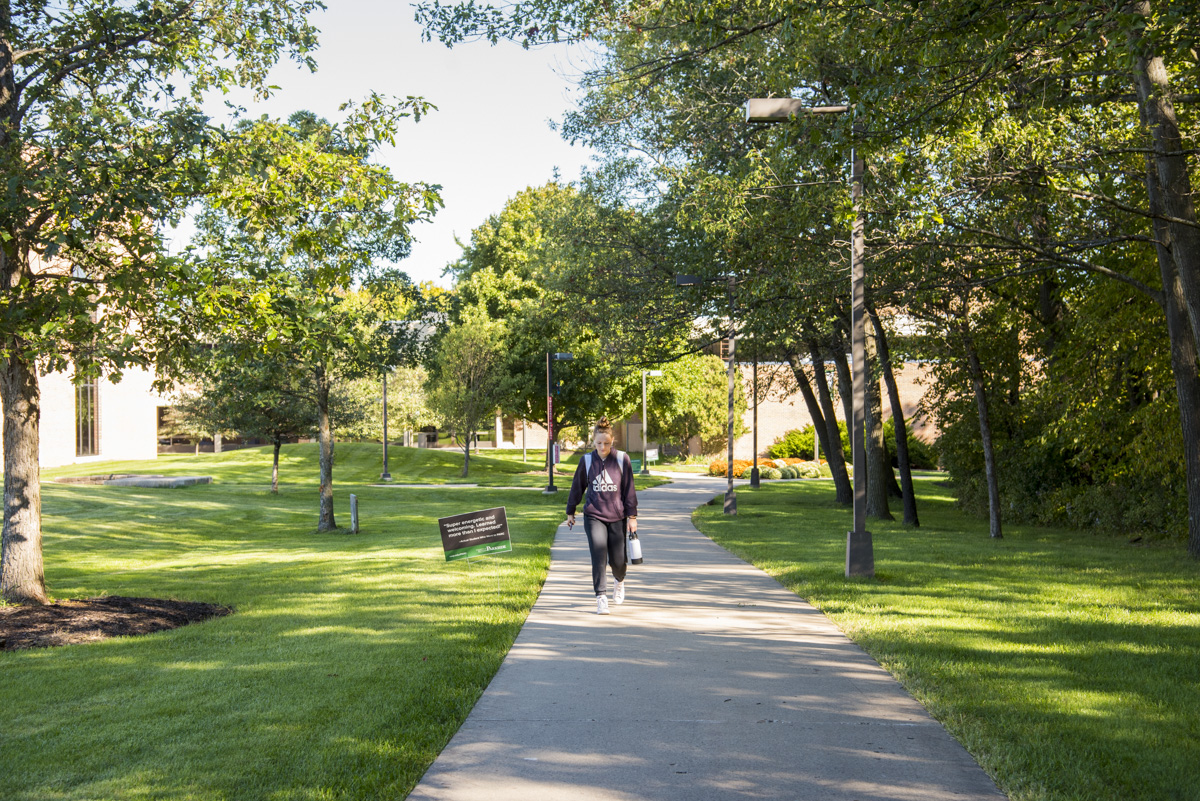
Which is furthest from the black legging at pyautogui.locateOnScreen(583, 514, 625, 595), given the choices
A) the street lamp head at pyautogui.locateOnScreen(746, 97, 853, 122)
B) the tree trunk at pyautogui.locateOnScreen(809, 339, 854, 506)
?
the tree trunk at pyautogui.locateOnScreen(809, 339, 854, 506)

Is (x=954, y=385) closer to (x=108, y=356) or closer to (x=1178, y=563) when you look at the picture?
(x=1178, y=563)

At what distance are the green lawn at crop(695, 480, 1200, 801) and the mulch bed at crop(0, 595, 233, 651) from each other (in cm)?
652

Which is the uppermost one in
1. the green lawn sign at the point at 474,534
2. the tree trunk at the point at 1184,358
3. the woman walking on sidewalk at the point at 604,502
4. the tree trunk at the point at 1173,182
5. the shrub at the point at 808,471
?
the tree trunk at the point at 1173,182

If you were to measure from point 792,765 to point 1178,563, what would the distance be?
11.7 meters

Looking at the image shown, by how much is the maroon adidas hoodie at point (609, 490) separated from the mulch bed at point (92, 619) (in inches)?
158

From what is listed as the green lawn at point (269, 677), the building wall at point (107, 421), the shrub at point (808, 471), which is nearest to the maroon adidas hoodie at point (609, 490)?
the green lawn at point (269, 677)

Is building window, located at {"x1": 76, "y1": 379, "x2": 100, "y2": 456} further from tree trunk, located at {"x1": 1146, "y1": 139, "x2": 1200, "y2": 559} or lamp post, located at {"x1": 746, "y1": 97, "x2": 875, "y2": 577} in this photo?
tree trunk, located at {"x1": 1146, "y1": 139, "x2": 1200, "y2": 559}

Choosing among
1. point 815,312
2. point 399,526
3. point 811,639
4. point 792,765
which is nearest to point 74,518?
point 399,526

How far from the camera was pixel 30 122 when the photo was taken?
10.0 metres

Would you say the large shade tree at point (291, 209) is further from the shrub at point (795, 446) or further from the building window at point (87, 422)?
the shrub at point (795, 446)

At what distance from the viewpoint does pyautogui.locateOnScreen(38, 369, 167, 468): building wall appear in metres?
42.4

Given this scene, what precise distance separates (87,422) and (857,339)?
43330 millimetres

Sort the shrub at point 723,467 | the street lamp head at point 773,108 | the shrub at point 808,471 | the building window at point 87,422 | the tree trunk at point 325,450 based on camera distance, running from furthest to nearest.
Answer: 1. the shrub at point 808,471
2. the shrub at point 723,467
3. the building window at point 87,422
4. the tree trunk at point 325,450
5. the street lamp head at point 773,108

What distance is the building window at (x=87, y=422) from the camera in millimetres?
45250
